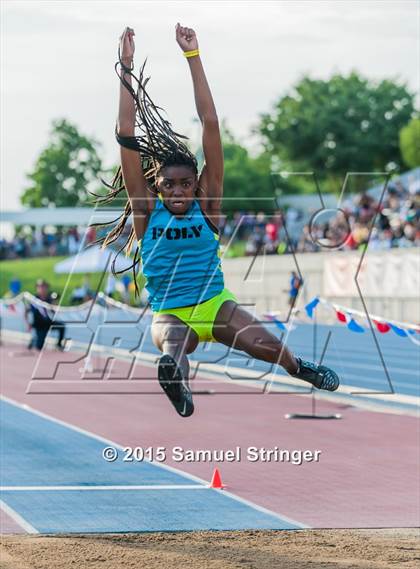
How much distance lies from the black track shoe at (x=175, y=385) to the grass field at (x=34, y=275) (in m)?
39.2

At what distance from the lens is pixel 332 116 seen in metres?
54.3

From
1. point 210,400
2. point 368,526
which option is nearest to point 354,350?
point 210,400

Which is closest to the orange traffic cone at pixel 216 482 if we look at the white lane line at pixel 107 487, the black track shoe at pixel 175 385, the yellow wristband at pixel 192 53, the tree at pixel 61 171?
the white lane line at pixel 107 487

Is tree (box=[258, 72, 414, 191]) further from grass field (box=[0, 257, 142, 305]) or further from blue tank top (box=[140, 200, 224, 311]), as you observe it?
blue tank top (box=[140, 200, 224, 311])

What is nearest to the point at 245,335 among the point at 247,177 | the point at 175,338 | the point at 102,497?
the point at 175,338

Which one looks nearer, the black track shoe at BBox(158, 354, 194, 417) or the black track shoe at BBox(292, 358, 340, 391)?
the black track shoe at BBox(158, 354, 194, 417)

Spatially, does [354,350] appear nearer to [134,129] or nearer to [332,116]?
[134,129]

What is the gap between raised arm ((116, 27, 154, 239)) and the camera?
17.6ft

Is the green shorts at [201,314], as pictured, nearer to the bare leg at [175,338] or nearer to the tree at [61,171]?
the bare leg at [175,338]

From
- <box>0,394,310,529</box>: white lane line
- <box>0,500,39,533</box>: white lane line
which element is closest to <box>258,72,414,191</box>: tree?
<box>0,394,310,529</box>: white lane line

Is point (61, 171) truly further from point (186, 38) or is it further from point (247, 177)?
point (186, 38)

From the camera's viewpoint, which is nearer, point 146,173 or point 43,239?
point 146,173

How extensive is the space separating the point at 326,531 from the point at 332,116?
46.1m

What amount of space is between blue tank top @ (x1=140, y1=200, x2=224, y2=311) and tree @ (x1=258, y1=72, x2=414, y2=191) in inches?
1895
